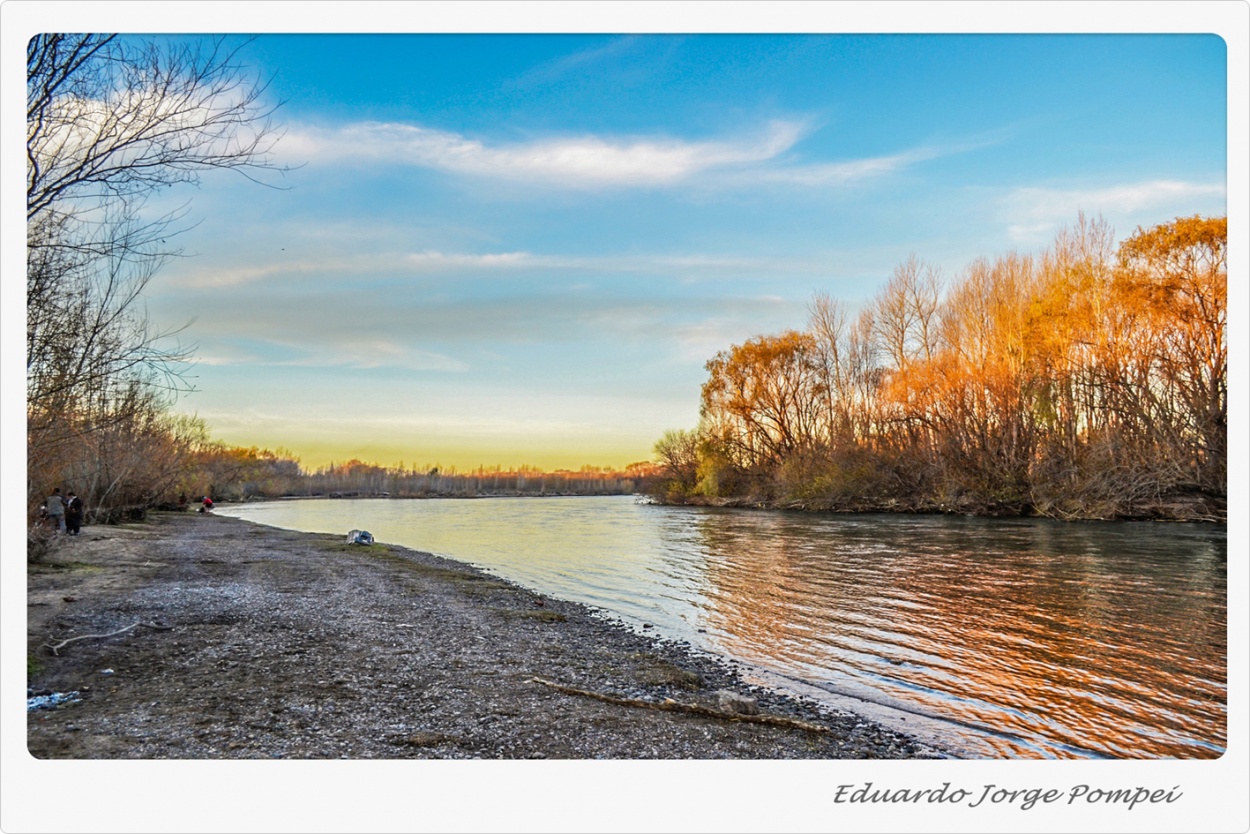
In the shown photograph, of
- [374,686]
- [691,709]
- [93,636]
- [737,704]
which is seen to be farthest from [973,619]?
[93,636]

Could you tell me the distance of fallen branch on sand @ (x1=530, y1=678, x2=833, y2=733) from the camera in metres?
5.84

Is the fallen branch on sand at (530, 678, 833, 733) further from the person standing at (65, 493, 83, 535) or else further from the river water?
the person standing at (65, 493, 83, 535)

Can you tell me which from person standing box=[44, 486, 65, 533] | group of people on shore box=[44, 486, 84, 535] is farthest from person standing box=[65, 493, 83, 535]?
person standing box=[44, 486, 65, 533]

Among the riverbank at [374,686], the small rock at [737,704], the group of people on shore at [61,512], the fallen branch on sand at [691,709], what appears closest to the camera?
the riverbank at [374,686]

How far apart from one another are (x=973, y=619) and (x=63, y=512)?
63.7 ft

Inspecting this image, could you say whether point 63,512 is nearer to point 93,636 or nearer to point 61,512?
point 61,512

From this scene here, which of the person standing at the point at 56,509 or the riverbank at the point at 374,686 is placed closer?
the riverbank at the point at 374,686

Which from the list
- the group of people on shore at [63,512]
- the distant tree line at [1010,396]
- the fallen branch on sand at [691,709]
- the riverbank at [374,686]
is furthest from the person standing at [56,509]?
the distant tree line at [1010,396]

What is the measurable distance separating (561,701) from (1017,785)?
339 cm

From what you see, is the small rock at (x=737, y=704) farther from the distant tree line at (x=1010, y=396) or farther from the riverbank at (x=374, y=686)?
the distant tree line at (x=1010, y=396)

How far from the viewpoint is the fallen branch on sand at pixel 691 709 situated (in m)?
5.84
